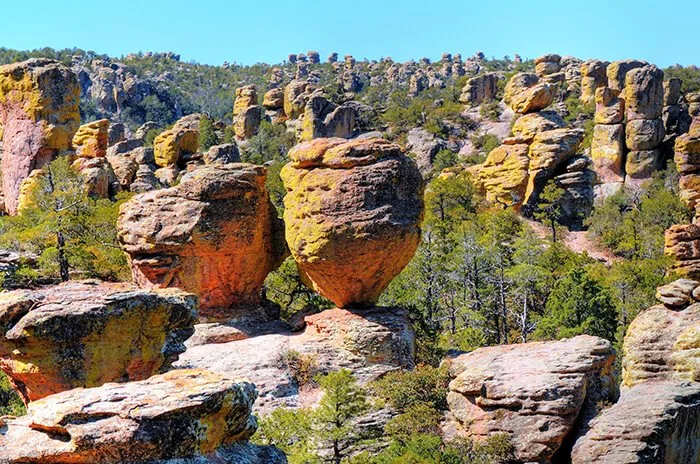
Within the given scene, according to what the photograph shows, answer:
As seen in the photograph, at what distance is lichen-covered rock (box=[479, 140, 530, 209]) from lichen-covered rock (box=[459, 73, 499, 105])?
35603 millimetres

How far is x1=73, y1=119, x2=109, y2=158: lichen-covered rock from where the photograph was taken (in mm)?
39656

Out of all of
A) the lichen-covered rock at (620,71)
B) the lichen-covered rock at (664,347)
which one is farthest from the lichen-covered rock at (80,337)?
the lichen-covered rock at (620,71)

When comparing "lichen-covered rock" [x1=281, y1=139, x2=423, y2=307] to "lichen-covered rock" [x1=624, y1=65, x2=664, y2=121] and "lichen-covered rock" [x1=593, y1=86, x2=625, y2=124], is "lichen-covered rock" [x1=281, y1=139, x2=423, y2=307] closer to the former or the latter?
"lichen-covered rock" [x1=593, y1=86, x2=625, y2=124]

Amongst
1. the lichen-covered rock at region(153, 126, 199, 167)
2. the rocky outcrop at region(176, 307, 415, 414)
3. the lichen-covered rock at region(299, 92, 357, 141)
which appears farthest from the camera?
the lichen-covered rock at region(299, 92, 357, 141)

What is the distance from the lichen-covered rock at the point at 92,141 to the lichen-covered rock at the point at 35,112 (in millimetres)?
2018

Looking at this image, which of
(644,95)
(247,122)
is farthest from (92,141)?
(247,122)

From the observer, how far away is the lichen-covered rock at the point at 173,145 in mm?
48562

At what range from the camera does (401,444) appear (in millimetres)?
16047

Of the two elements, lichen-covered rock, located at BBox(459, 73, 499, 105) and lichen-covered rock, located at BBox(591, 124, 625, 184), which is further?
lichen-covered rock, located at BBox(459, 73, 499, 105)

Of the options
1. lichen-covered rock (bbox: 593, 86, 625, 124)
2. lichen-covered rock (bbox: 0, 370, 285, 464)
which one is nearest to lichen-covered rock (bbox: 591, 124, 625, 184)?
lichen-covered rock (bbox: 593, 86, 625, 124)

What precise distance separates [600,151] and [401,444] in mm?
41010

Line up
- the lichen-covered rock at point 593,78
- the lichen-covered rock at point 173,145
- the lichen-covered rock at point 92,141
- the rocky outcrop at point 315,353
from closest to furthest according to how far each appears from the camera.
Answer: the rocky outcrop at point 315,353 < the lichen-covered rock at point 92,141 < the lichen-covered rock at point 173,145 < the lichen-covered rock at point 593,78

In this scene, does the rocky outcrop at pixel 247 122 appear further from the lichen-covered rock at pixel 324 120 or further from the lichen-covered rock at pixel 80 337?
the lichen-covered rock at pixel 80 337

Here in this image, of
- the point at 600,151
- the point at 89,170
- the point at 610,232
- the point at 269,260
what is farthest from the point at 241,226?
the point at 600,151
